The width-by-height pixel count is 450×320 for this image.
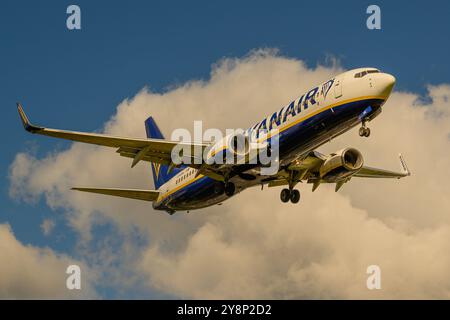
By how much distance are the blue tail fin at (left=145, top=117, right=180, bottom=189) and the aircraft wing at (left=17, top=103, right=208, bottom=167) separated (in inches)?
238

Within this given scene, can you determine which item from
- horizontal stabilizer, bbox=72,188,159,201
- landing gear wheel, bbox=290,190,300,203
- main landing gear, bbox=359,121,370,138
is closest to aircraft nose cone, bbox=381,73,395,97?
main landing gear, bbox=359,121,370,138

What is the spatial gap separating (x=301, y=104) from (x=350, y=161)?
8880 mm

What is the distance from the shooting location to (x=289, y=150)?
41000mm

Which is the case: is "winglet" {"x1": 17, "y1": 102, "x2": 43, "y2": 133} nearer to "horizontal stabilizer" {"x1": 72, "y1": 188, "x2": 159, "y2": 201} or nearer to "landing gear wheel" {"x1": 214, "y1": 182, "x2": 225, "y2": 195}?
"horizontal stabilizer" {"x1": 72, "y1": 188, "x2": 159, "y2": 201}

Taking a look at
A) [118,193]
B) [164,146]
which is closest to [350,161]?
[164,146]

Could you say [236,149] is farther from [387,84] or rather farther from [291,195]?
[387,84]

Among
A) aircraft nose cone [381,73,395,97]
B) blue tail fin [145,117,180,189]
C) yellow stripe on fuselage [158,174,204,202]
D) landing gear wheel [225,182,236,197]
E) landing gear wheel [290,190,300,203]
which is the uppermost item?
blue tail fin [145,117,180,189]

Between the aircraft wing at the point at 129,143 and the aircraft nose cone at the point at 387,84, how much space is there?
12086 mm

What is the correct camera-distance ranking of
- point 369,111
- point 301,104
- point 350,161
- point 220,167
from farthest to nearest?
point 350,161 < point 220,167 < point 301,104 < point 369,111

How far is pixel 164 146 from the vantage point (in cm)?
4403

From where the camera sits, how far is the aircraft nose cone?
37.6 meters

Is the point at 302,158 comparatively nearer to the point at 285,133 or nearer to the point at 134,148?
the point at 285,133

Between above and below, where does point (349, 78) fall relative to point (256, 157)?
above

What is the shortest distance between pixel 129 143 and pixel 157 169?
1532 centimetres
